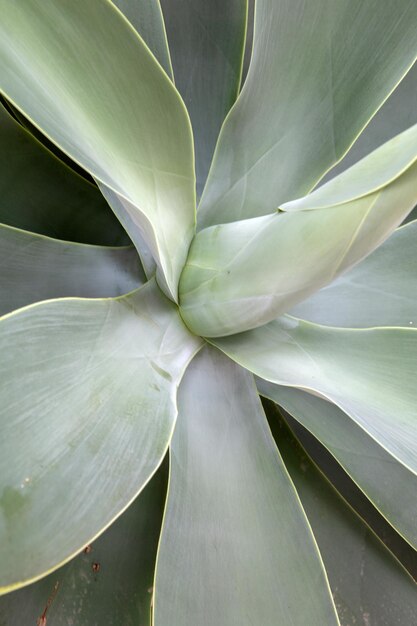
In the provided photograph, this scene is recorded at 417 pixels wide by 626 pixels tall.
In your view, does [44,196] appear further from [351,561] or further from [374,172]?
[351,561]

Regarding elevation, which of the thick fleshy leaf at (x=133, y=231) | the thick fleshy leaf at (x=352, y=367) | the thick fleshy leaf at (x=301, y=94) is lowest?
the thick fleshy leaf at (x=352, y=367)

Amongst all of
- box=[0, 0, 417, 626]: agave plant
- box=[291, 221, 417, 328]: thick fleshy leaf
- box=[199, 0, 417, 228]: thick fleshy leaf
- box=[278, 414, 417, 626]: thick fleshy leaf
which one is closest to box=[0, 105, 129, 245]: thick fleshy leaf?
box=[0, 0, 417, 626]: agave plant

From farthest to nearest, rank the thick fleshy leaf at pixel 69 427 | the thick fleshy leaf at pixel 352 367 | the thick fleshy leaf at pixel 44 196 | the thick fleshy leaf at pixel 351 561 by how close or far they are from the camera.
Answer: the thick fleshy leaf at pixel 351 561
the thick fleshy leaf at pixel 44 196
the thick fleshy leaf at pixel 352 367
the thick fleshy leaf at pixel 69 427

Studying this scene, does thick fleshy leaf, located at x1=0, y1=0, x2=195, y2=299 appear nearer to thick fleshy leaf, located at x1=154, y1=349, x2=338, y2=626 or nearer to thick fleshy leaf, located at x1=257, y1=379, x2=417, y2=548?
thick fleshy leaf, located at x1=154, y1=349, x2=338, y2=626

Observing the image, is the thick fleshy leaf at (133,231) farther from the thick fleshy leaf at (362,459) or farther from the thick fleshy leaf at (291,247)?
the thick fleshy leaf at (362,459)

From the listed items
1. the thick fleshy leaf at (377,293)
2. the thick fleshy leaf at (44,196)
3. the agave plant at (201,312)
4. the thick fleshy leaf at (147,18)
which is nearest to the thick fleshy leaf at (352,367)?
the agave plant at (201,312)

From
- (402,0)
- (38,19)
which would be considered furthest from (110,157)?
(402,0)

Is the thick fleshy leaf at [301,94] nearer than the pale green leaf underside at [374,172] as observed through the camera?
No
